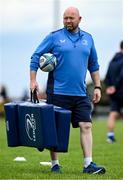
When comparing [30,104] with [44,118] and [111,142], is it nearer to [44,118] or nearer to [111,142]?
[44,118]

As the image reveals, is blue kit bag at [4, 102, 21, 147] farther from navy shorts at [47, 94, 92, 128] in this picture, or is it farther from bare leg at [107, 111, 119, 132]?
bare leg at [107, 111, 119, 132]

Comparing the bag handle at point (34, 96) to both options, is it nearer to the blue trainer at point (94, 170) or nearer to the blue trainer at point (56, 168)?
the blue trainer at point (56, 168)

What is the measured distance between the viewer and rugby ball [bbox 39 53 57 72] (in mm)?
11164

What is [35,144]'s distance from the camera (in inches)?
434

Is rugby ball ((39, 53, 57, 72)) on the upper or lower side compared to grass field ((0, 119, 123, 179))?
upper

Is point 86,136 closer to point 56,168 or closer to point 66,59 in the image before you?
point 56,168

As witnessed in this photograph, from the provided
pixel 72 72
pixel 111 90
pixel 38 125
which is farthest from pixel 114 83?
pixel 38 125

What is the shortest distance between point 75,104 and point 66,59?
0.61 meters

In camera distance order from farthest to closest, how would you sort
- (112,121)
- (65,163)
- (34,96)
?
(112,121) → (65,163) → (34,96)

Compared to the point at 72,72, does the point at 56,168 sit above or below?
below

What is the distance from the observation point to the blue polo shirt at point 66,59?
11250 mm

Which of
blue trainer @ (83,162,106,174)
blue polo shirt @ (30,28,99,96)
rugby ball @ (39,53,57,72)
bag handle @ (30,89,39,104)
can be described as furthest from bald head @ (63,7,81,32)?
blue trainer @ (83,162,106,174)

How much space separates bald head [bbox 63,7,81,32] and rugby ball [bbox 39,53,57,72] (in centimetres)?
44

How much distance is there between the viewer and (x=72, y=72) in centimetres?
1130
